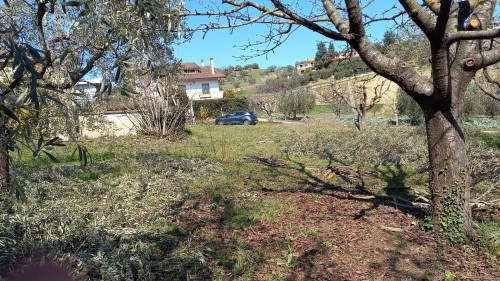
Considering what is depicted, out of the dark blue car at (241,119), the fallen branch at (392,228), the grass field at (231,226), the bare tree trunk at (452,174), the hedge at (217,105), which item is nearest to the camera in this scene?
the grass field at (231,226)

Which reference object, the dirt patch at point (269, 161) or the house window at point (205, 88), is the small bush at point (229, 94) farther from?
the dirt patch at point (269, 161)

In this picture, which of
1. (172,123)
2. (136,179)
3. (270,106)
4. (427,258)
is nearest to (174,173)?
(136,179)

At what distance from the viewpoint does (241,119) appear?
24.9 m

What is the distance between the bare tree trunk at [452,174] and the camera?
11.3 feet

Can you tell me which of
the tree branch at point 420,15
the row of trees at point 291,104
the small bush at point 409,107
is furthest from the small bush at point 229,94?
the tree branch at point 420,15

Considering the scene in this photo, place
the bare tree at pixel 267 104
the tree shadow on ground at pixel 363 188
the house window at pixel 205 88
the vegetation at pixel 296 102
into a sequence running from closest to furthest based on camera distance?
the tree shadow on ground at pixel 363 188 → the bare tree at pixel 267 104 → the vegetation at pixel 296 102 → the house window at pixel 205 88

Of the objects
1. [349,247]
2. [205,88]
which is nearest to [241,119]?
[205,88]

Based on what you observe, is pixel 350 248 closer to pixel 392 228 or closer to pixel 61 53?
pixel 392 228

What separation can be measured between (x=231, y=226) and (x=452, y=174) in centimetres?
275

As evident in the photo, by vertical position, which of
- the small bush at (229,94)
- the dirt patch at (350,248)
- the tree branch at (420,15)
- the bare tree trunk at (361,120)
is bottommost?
the dirt patch at (350,248)

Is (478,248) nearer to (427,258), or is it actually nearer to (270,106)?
(427,258)

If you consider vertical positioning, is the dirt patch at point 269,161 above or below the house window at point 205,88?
A: below

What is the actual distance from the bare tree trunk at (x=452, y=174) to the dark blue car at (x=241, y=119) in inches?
828

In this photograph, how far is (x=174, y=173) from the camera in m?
6.71
